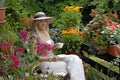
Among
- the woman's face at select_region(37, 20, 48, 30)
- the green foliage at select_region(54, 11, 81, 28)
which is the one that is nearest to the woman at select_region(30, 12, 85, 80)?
the woman's face at select_region(37, 20, 48, 30)

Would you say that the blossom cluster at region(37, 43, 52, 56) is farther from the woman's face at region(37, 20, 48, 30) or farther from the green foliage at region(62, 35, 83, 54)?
the green foliage at region(62, 35, 83, 54)

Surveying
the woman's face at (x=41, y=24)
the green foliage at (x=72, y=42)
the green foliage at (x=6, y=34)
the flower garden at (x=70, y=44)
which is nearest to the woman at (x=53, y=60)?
the woman's face at (x=41, y=24)

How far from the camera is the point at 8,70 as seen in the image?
140 inches

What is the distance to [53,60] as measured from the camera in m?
3.98

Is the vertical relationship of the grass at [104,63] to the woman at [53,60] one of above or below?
below

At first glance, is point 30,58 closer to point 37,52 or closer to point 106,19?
point 37,52

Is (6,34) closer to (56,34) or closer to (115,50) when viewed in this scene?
(56,34)

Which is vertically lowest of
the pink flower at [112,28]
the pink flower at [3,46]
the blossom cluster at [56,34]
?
the blossom cluster at [56,34]

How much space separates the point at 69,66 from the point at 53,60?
26 cm

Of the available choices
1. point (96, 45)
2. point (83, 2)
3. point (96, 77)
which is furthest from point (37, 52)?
point (83, 2)

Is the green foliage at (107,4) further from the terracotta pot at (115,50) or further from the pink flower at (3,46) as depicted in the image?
the pink flower at (3,46)

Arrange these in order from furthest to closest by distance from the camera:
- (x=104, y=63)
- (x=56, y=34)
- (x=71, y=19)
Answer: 1. (x=56, y=34)
2. (x=71, y=19)
3. (x=104, y=63)

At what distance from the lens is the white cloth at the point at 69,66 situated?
161 inches

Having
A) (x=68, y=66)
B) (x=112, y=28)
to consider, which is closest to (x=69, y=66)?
(x=68, y=66)
